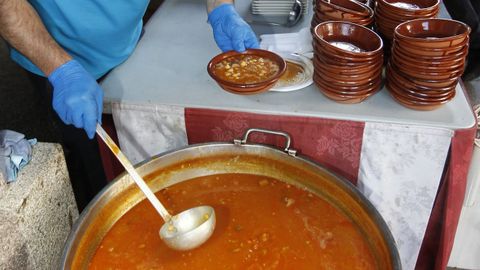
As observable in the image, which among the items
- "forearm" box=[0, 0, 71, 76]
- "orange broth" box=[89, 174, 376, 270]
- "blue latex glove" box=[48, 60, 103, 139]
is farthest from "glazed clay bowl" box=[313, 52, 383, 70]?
"forearm" box=[0, 0, 71, 76]

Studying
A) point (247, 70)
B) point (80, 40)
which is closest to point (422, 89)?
point (247, 70)

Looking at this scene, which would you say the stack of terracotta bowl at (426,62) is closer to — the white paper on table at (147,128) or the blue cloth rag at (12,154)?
the white paper on table at (147,128)

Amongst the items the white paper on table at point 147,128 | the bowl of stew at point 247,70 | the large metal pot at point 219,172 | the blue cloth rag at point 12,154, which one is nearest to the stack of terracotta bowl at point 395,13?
the bowl of stew at point 247,70

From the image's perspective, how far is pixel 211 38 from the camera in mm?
1721

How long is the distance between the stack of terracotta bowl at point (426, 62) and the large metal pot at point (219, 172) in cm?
34

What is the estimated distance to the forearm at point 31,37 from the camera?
1331 millimetres

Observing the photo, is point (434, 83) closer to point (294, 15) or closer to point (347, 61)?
point (347, 61)

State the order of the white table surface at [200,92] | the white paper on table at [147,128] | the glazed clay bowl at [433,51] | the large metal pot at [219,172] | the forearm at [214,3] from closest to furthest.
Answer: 1. the large metal pot at [219,172]
2. the glazed clay bowl at [433,51]
3. the white table surface at [200,92]
4. the white paper on table at [147,128]
5. the forearm at [214,3]

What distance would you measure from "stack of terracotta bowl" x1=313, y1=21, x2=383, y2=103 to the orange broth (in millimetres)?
307

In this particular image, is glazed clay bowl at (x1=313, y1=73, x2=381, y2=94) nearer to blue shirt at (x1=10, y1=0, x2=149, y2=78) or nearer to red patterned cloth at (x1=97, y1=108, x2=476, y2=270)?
red patterned cloth at (x1=97, y1=108, x2=476, y2=270)

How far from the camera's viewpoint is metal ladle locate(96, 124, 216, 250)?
107cm

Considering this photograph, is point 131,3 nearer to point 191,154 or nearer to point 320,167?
point 191,154

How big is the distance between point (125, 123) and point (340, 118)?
25.2 inches

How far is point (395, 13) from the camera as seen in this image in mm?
1379
